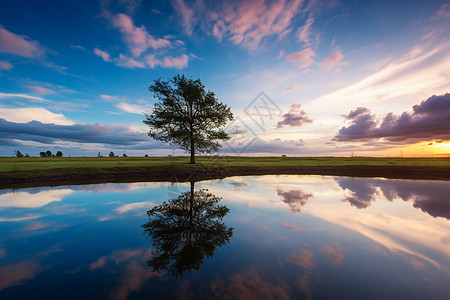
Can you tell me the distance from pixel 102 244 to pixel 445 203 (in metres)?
20.8

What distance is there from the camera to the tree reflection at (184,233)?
5.70m

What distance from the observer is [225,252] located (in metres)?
6.29

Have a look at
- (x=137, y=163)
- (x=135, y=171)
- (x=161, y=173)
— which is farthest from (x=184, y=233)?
(x=137, y=163)

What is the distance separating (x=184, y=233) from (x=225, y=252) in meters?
2.27

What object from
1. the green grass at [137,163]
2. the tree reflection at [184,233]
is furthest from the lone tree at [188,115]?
the tree reflection at [184,233]

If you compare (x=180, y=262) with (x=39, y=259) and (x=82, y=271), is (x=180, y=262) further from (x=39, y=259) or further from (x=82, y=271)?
(x=39, y=259)

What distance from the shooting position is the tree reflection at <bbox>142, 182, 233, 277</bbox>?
5.70 m

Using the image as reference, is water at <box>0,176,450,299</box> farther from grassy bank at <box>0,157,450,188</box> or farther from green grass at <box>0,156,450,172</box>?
green grass at <box>0,156,450,172</box>

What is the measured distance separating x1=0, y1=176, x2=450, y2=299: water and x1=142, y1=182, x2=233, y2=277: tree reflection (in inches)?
1.6

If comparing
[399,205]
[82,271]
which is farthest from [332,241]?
[399,205]

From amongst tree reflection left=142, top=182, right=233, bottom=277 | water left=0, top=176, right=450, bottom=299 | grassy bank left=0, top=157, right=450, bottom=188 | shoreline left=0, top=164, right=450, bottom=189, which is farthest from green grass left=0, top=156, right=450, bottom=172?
water left=0, top=176, right=450, bottom=299

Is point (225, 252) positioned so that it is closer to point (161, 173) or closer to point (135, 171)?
point (161, 173)

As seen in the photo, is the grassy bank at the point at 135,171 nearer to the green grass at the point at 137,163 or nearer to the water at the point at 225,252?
the green grass at the point at 137,163

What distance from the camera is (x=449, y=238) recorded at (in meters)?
7.46
